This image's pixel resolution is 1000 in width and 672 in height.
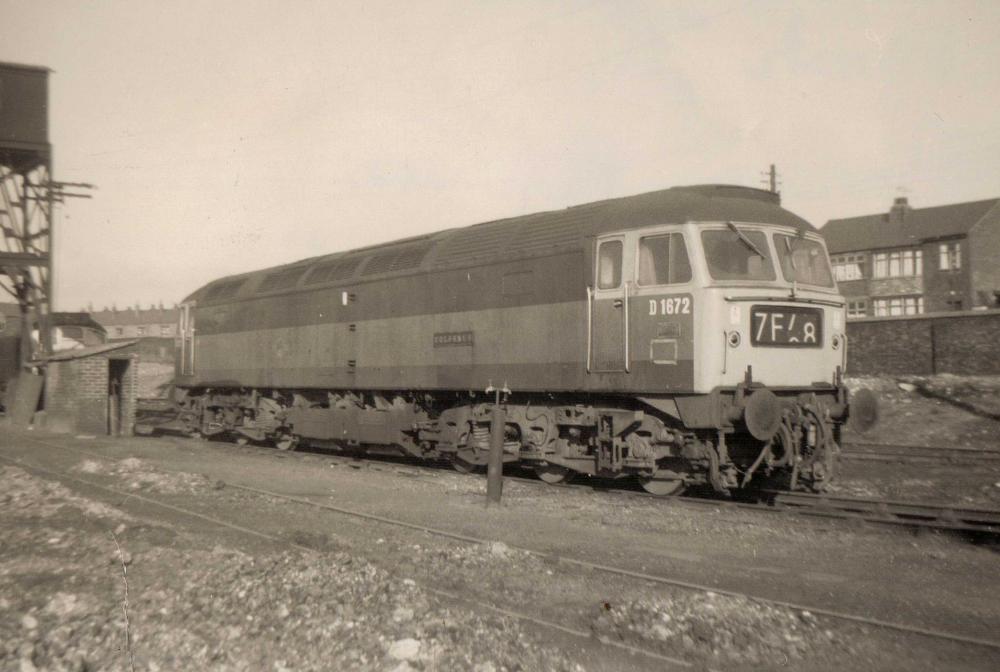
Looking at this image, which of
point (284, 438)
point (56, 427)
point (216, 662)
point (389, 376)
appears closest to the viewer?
point (216, 662)

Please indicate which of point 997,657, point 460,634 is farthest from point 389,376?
point 997,657

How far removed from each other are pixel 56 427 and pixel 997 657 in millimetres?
21278

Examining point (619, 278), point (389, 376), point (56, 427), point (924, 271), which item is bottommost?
point (56, 427)

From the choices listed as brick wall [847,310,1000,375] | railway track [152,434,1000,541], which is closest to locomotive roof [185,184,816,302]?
railway track [152,434,1000,541]

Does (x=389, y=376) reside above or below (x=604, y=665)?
above

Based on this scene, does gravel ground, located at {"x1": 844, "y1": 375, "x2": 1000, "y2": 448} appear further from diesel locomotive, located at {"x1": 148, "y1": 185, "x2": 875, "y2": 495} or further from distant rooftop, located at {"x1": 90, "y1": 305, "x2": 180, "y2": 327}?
distant rooftop, located at {"x1": 90, "y1": 305, "x2": 180, "y2": 327}

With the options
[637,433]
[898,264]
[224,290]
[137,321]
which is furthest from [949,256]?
[137,321]

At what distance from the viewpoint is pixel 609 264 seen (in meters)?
10.2

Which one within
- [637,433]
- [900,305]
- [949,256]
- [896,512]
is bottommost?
[896,512]

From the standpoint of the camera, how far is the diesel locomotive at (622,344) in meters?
9.41

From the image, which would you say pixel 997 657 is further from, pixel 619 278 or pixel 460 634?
pixel 619 278

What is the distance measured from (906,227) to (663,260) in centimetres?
4382

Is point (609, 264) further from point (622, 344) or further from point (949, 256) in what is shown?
point (949, 256)

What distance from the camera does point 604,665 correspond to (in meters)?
4.57
